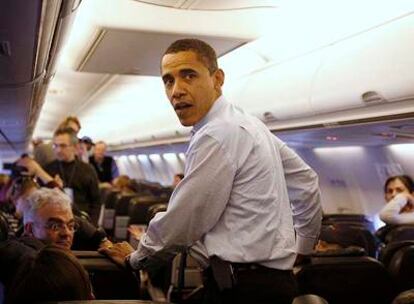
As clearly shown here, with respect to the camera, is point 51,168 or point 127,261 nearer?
point 127,261

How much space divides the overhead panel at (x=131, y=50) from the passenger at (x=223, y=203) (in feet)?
6.86

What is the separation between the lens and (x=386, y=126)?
4613mm

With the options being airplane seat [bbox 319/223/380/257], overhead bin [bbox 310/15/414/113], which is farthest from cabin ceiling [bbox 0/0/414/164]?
airplane seat [bbox 319/223/380/257]

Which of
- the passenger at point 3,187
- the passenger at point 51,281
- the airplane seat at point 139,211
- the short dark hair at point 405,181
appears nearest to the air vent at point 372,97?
the short dark hair at point 405,181

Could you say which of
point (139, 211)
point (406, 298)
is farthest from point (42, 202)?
point (139, 211)

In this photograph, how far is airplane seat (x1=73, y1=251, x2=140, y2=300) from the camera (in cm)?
331

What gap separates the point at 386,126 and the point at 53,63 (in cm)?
256

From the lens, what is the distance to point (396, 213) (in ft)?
19.9

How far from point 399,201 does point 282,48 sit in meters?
1.96

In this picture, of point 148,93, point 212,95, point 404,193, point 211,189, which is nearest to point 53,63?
point 212,95

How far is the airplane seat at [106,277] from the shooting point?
3309 millimetres

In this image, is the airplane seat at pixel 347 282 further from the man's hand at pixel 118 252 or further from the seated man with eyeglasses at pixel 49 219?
the seated man with eyeglasses at pixel 49 219

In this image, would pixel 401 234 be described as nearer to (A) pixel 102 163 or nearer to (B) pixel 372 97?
(B) pixel 372 97

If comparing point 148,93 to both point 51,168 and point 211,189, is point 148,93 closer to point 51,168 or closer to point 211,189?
point 51,168
